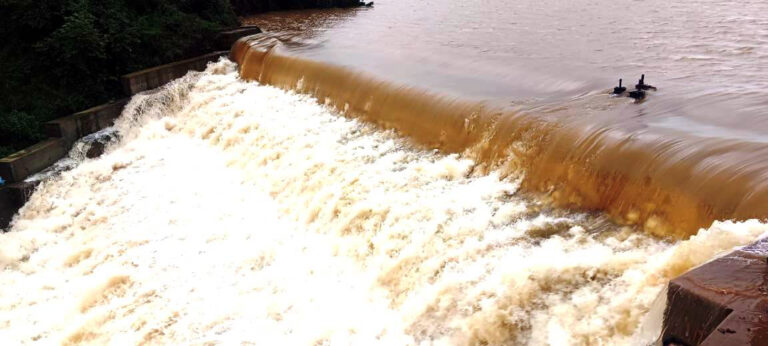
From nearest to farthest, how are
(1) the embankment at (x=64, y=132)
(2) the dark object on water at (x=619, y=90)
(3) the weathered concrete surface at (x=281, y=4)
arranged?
1. (2) the dark object on water at (x=619, y=90)
2. (1) the embankment at (x=64, y=132)
3. (3) the weathered concrete surface at (x=281, y=4)

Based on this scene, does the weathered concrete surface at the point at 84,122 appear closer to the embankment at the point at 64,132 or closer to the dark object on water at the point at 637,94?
the embankment at the point at 64,132

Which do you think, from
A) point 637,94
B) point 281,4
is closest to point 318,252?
point 637,94

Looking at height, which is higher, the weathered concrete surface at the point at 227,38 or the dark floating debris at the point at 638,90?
the weathered concrete surface at the point at 227,38

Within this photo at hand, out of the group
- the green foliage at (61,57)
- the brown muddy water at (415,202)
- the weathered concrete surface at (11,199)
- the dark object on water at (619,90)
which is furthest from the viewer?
the green foliage at (61,57)

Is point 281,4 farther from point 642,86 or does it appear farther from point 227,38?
point 642,86

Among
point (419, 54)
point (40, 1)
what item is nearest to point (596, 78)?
point (419, 54)

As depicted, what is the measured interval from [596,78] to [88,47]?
976cm

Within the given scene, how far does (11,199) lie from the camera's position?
9.21 meters

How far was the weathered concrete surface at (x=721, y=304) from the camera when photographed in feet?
8.57

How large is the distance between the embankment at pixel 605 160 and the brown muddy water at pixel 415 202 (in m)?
0.02

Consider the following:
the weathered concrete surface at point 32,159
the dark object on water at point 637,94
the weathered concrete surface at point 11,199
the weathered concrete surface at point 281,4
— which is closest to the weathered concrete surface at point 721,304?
the dark object on water at point 637,94

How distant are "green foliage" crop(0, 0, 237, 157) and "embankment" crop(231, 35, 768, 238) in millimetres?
6714

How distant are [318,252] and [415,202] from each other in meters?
1.25

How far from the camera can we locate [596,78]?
8.12 metres
